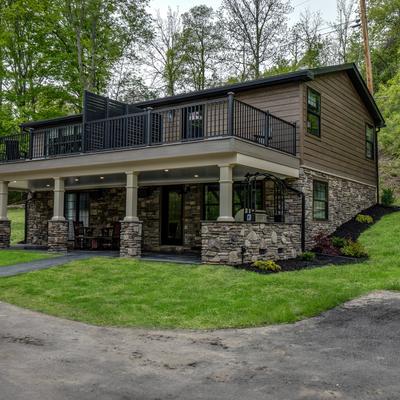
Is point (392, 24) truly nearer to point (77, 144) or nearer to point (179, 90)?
point (179, 90)

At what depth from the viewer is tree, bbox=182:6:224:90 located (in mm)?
27656

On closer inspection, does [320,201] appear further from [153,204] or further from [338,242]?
[153,204]

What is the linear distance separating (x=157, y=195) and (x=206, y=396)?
1263 cm

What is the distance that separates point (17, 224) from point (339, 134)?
18214mm

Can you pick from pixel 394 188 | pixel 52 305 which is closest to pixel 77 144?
pixel 52 305

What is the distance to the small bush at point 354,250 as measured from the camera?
12862 mm

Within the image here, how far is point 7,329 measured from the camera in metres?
6.15

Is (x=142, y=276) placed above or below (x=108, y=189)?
below

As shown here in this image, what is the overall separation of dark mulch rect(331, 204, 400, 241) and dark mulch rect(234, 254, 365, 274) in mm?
2178

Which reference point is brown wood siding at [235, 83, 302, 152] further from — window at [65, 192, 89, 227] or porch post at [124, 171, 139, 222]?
window at [65, 192, 89, 227]

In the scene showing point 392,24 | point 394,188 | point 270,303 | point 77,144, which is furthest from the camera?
point 392,24

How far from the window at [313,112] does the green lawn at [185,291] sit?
16.0 feet

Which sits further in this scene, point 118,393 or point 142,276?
point 142,276

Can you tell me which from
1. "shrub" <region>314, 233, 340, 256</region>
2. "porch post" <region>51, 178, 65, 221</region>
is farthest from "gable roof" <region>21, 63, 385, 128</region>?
"shrub" <region>314, 233, 340, 256</region>
